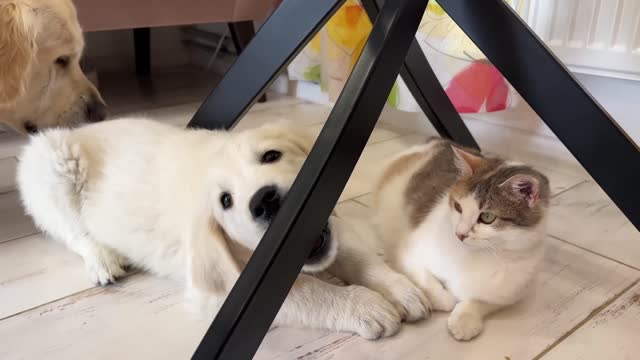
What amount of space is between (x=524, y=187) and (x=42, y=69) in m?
1.24

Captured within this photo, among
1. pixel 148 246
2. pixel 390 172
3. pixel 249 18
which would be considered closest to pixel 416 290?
pixel 390 172

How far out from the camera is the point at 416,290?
962 mm

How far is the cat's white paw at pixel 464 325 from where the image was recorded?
2.93 feet

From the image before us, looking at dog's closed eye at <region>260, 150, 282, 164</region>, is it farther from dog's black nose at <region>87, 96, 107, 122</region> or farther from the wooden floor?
dog's black nose at <region>87, 96, 107, 122</region>

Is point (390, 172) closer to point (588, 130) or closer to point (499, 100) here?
point (588, 130)

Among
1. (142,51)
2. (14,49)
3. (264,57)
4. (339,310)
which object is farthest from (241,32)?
(339,310)

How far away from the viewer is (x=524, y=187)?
88 centimetres

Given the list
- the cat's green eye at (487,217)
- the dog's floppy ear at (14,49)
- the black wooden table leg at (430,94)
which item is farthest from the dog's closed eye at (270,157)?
Result: the dog's floppy ear at (14,49)

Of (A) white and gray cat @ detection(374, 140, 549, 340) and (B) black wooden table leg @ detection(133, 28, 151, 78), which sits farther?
(B) black wooden table leg @ detection(133, 28, 151, 78)

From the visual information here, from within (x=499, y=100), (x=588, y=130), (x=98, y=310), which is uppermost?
Result: (x=588, y=130)

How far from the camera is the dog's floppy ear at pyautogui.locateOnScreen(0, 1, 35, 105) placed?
1.32 meters

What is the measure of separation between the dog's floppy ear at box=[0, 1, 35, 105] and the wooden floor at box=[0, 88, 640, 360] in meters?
0.34

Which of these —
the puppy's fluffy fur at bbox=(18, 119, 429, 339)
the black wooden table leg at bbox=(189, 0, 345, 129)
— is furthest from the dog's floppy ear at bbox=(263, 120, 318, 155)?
the black wooden table leg at bbox=(189, 0, 345, 129)

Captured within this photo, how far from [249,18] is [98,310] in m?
1.65
